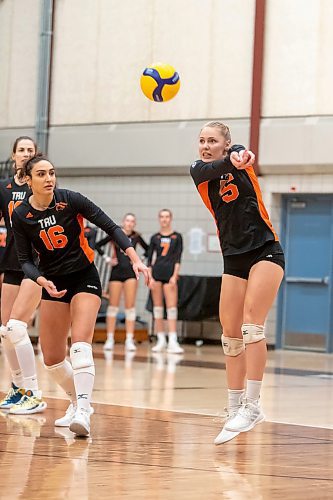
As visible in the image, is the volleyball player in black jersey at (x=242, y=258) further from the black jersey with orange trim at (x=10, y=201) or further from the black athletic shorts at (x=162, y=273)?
the black athletic shorts at (x=162, y=273)

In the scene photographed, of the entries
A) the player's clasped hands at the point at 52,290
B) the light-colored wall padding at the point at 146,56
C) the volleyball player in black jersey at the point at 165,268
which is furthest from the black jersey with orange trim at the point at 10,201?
the light-colored wall padding at the point at 146,56

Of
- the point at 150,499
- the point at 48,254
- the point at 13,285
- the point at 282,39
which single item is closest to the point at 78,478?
the point at 150,499

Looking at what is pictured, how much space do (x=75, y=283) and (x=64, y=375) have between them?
66cm

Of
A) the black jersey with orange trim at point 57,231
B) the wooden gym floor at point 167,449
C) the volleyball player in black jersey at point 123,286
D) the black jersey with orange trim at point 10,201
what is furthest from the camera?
the volleyball player in black jersey at point 123,286

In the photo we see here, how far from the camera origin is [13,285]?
753 centimetres

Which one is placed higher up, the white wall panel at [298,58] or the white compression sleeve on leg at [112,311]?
the white wall panel at [298,58]

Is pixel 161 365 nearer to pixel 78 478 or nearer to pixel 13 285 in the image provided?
pixel 13 285

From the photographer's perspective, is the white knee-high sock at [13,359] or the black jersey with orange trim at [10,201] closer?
the white knee-high sock at [13,359]

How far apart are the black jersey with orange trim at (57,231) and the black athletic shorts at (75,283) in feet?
0.12

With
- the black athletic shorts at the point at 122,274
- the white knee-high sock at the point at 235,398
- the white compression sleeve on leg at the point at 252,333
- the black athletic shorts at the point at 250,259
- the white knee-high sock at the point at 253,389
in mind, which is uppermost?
the black athletic shorts at the point at 250,259

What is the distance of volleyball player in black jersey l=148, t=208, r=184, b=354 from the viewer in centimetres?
1541

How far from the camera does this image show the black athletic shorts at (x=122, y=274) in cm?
1512

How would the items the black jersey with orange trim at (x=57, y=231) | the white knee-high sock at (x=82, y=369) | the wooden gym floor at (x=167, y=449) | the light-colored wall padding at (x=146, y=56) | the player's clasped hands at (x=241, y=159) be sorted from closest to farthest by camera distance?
the wooden gym floor at (x=167, y=449)
the player's clasped hands at (x=241, y=159)
the white knee-high sock at (x=82, y=369)
the black jersey with orange trim at (x=57, y=231)
the light-colored wall padding at (x=146, y=56)

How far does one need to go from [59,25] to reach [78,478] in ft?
50.6
